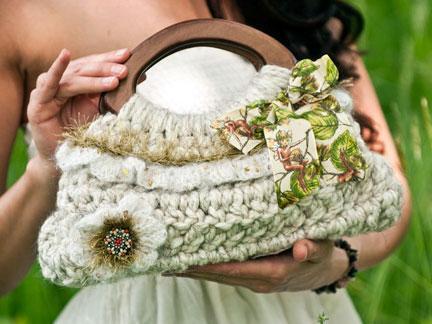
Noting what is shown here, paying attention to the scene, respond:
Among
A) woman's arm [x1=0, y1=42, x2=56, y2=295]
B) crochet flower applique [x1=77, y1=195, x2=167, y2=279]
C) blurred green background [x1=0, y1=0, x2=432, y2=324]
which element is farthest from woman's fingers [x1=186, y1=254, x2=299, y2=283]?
blurred green background [x1=0, y1=0, x2=432, y2=324]

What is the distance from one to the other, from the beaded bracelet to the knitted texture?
1.28 ft

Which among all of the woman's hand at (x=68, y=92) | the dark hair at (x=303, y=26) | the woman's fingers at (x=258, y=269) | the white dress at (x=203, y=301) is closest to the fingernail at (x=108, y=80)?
the woman's hand at (x=68, y=92)

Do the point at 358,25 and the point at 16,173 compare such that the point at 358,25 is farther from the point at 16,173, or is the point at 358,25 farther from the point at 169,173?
the point at 16,173

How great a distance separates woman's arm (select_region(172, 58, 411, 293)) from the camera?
1434 millimetres

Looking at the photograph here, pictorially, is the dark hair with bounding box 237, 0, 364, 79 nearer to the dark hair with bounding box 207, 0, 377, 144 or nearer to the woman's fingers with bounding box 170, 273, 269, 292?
the dark hair with bounding box 207, 0, 377, 144

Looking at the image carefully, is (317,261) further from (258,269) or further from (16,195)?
(16,195)

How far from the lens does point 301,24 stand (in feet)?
6.23

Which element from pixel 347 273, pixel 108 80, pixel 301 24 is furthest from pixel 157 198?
pixel 301 24

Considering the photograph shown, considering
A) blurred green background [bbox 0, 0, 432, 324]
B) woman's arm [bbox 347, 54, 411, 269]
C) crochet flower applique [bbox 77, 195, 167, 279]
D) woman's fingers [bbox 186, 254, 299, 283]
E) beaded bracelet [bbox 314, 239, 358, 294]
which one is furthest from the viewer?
blurred green background [bbox 0, 0, 432, 324]

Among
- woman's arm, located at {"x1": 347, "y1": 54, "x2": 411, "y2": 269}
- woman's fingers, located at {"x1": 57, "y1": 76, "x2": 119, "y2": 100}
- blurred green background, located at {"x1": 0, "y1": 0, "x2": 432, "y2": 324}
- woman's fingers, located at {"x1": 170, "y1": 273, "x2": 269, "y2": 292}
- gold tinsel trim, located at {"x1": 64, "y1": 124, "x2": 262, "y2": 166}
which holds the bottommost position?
blurred green background, located at {"x1": 0, "y1": 0, "x2": 432, "y2": 324}

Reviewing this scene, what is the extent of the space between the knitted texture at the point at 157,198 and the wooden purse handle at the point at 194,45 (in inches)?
1.2

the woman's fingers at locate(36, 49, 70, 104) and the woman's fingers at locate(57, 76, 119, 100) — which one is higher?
the woman's fingers at locate(36, 49, 70, 104)

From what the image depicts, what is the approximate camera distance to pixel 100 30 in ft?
5.11

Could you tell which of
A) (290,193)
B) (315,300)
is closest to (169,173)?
(290,193)
